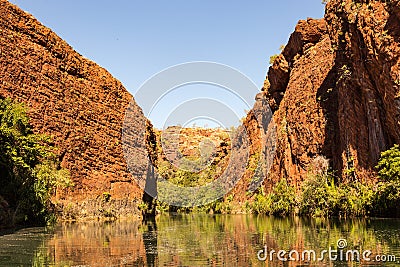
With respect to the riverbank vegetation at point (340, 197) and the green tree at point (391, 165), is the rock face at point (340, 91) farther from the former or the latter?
the riverbank vegetation at point (340, 197)

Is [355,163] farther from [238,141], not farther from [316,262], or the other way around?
[238,141]

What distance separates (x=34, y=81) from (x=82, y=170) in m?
9.92

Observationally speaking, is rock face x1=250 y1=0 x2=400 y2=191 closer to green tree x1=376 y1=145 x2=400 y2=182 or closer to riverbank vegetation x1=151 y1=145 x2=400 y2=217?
green tree x1=376 y1=145 x2=400 y2=182

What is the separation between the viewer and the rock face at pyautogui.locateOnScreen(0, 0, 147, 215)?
128 ft

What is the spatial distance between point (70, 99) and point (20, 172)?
53.7 ft

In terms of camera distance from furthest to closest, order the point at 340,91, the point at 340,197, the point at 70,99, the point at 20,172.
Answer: the point at 340,91, the point at 70,99, the point at 340,197, the point at 20,172

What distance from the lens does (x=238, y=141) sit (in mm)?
88188

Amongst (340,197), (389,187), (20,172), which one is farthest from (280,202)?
(20,172)

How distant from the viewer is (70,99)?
1748 inches

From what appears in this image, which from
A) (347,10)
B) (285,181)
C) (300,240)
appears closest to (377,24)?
(347,10)
